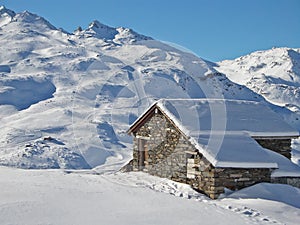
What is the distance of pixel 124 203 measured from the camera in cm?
1257

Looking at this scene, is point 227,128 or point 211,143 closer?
point 211,143

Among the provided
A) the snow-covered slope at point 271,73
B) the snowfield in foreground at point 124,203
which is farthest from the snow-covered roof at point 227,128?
the snow-covered slope at point 271,73

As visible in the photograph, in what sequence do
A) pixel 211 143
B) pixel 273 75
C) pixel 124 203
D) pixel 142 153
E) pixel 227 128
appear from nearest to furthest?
pixel 124 203, pixel 211 143, pixel 227 128, pixel 142 153, pixel 273 75

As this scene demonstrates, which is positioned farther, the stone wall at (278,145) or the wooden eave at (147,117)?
the stone wall at (278,145)

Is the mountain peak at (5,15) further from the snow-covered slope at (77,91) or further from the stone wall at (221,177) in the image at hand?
the stone wall at (221,177)

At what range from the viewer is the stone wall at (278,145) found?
18.2m

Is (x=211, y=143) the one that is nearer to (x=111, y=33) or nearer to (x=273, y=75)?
(x=273, y=75)

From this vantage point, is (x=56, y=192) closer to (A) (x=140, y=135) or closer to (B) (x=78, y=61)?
(A) (x=140, y=135)

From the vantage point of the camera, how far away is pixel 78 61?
98500 mm

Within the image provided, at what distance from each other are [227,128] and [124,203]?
6.51m

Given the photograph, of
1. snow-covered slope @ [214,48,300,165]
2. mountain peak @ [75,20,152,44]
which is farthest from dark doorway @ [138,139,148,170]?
mountain peak @ [75,20,152,44]

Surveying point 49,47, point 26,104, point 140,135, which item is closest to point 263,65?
point 49,47

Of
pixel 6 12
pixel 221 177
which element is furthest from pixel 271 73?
pixel 221 177

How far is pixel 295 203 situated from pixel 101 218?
6.99 meters
